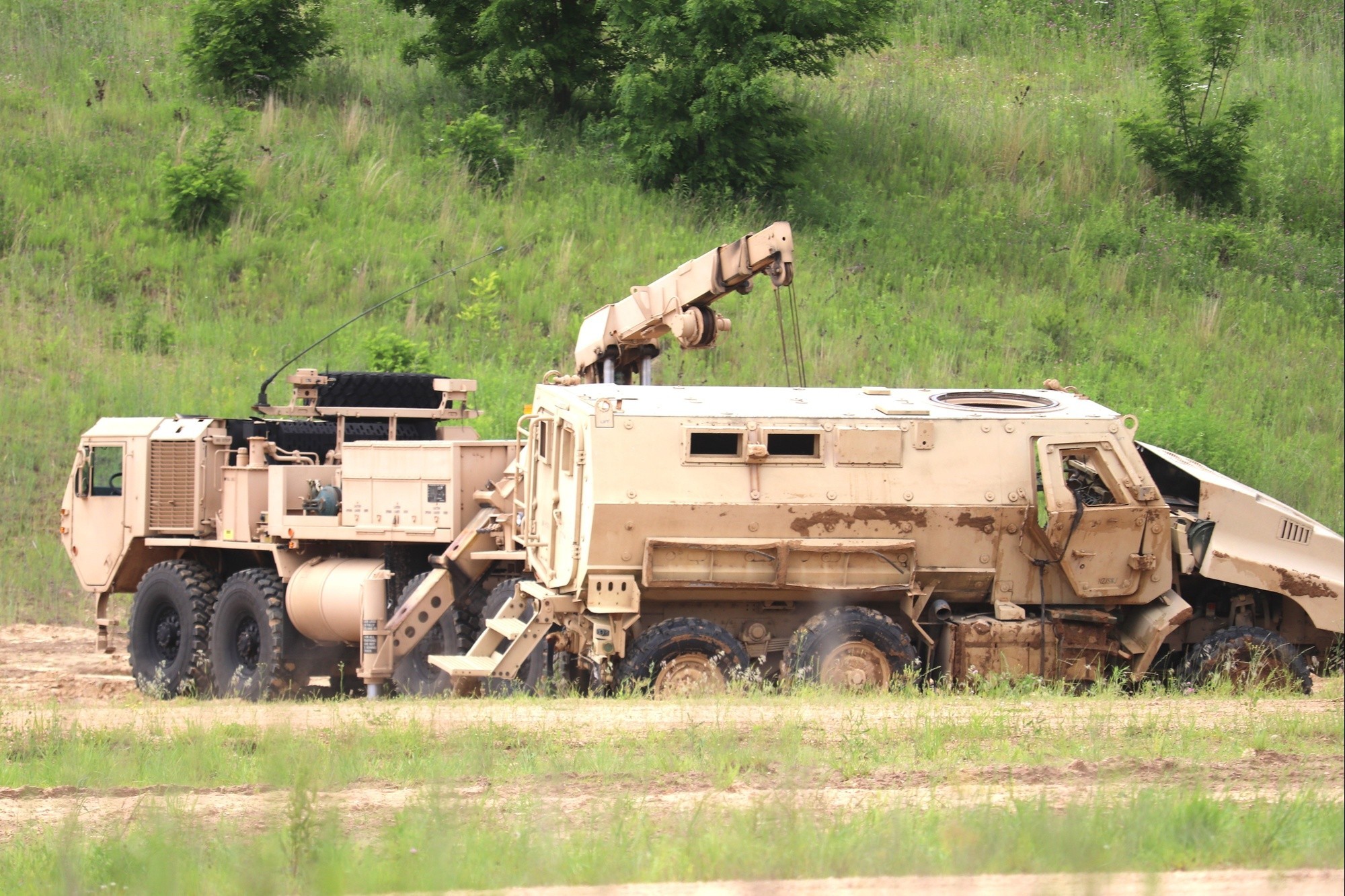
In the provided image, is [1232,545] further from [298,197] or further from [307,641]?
[298,197]

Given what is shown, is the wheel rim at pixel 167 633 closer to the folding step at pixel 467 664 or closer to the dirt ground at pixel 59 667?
the dirt ground at pixel 59 667

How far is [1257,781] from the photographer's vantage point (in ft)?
23.0

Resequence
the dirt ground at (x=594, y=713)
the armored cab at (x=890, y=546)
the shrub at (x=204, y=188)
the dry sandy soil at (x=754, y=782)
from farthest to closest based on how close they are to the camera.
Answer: the shrub at (x=204, y=188) < the armored cab at (x=890, y=546) < the dirt ground at (x=594, y=713) < the dry sandy soil at (x=754, y=782)

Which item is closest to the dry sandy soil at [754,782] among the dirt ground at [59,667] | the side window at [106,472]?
the dirt ground at [59,667]

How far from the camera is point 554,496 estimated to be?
1238cm

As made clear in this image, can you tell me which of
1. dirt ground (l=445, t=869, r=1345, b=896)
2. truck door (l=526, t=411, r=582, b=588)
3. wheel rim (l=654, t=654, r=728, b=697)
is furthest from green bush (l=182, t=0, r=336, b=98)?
dirt ground (l=445, t=869, r=1345, b=896)

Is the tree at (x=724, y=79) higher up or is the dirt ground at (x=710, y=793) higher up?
the tree at (x=724, y=79)

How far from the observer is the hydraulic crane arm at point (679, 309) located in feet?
44.2

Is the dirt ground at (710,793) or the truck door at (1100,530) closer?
the dirt ground at (710,793)

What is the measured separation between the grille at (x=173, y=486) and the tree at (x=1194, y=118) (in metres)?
17.5

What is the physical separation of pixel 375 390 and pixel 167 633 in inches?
133

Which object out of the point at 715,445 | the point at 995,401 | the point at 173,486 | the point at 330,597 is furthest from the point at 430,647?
the point at 995,401

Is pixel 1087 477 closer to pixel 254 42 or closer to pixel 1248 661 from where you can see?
pixel 1248 661

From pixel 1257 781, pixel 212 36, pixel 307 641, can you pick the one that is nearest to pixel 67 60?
pixel 212 36
